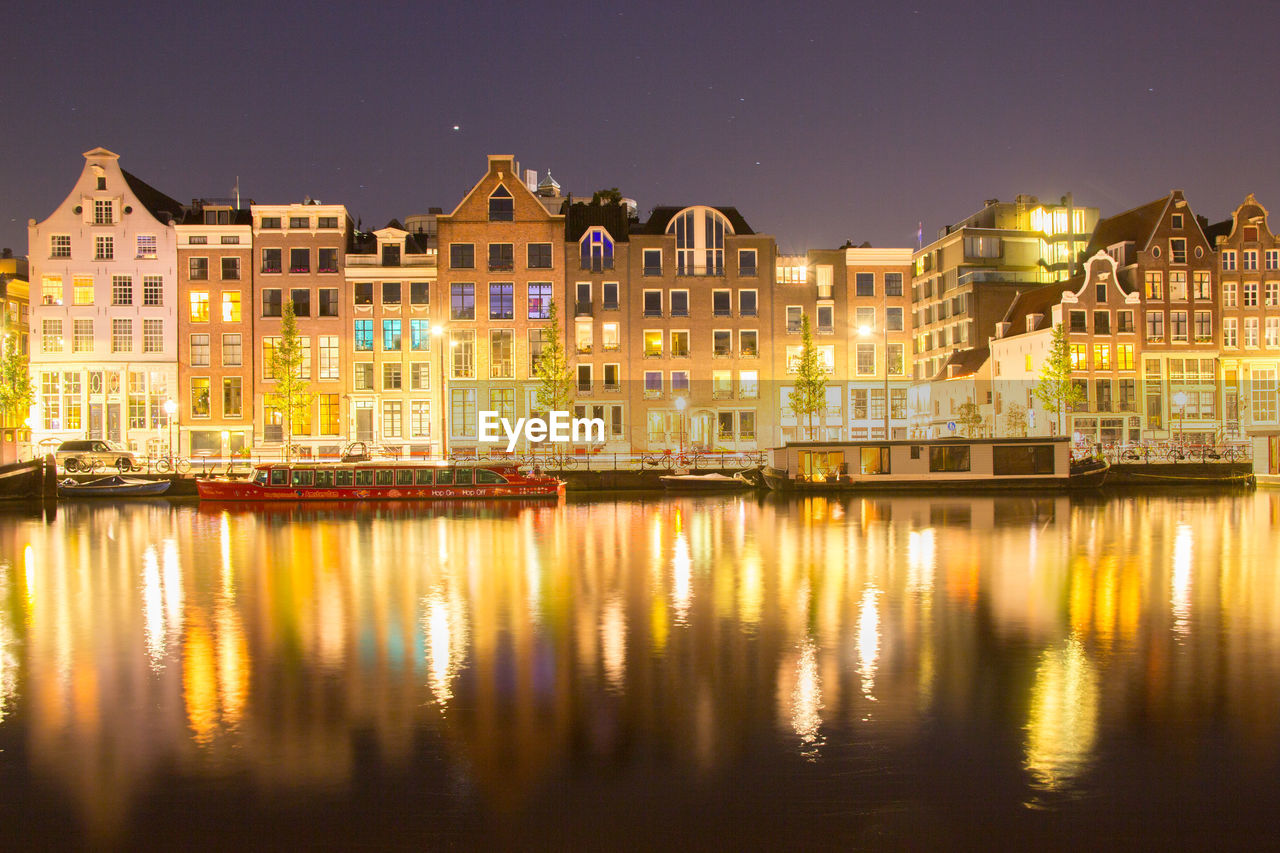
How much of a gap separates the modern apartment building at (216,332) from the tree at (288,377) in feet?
10.4

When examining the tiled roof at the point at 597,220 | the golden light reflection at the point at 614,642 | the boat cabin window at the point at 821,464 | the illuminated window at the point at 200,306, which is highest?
the tiled roof at the point at 597,220

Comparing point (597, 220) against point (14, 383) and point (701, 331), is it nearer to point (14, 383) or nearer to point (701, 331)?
point (701, 331)

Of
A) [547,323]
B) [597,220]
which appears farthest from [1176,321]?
[547,323]

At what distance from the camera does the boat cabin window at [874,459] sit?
5500 centimetres

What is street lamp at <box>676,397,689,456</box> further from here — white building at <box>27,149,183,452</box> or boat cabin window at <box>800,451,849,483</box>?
white building at <box>27,149,183,452</box>

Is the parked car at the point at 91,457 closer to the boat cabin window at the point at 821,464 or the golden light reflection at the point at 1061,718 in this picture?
the boat cabin window at the point at 821,464

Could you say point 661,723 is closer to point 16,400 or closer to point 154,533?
point 154,533

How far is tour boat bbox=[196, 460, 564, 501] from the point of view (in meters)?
49.5

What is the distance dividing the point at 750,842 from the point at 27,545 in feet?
107

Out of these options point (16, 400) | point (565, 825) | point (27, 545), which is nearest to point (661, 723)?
point (565, 825)

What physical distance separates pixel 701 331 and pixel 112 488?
39908 millimetres

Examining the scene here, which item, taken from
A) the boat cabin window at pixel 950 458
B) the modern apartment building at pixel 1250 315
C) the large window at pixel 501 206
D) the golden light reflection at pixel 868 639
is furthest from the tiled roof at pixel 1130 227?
the golden light reflection at pixel 868 639

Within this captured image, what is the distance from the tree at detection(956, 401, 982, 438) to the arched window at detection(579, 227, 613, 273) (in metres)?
28.8

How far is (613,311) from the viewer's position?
239 ft
